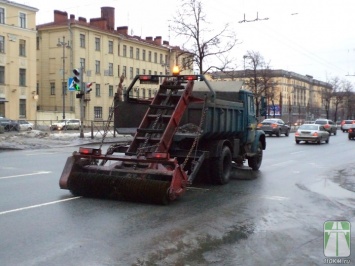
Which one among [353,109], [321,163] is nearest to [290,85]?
[353,109]

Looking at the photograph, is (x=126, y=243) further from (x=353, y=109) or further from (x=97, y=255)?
(x=353, y=109)

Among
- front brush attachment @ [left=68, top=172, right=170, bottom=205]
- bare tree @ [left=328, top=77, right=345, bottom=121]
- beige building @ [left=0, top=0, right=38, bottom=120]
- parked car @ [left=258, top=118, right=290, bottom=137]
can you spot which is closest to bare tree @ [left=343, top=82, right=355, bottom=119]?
bare tree @ [left=328, top=77, right=345, bottom=121]

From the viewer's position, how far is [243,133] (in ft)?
44.3

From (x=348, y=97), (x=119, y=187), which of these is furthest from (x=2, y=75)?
(x=348, y=97)

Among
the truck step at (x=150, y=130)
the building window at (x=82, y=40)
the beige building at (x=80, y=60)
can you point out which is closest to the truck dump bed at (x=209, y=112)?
the truck step at (x=150, y=130)

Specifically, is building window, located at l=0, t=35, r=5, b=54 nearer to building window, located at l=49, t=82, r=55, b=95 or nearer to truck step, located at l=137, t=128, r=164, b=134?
building window, located at l=49, t=82, r=55, b=95

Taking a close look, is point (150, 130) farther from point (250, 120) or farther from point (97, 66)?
point (97, 66)

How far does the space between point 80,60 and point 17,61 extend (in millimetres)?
10383

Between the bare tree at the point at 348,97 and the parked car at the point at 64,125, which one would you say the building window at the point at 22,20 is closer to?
the parked car at the point at 64,125

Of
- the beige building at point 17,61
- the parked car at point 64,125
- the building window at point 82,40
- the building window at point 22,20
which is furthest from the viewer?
the building window at point 82,40

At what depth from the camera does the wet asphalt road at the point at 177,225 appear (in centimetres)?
573

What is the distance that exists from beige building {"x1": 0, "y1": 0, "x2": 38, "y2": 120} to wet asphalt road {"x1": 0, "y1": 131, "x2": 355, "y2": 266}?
47016 mm

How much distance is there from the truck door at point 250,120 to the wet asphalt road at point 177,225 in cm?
214

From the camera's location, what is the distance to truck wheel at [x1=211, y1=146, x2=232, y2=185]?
11.5 meters
